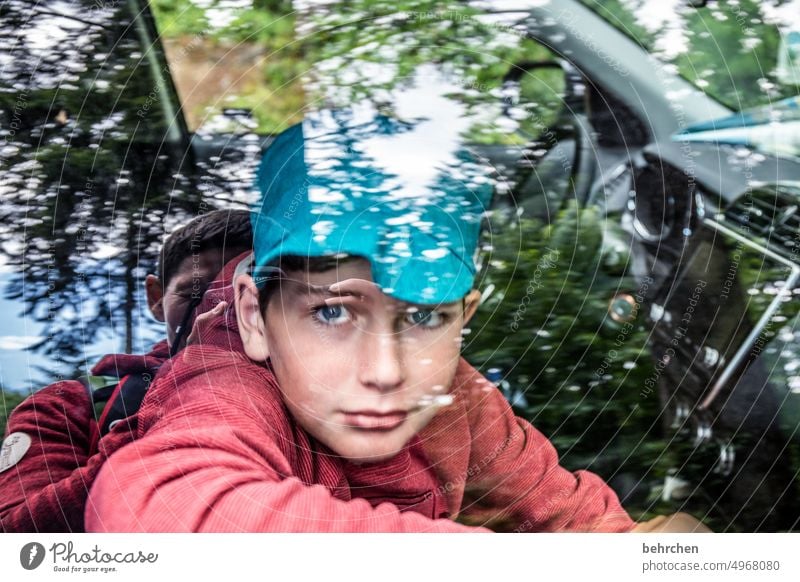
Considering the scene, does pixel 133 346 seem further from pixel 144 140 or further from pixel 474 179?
pixel 474 179

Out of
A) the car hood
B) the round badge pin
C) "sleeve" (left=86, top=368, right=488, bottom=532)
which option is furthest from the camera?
the car hood

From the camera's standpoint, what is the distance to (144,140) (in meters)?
1.59

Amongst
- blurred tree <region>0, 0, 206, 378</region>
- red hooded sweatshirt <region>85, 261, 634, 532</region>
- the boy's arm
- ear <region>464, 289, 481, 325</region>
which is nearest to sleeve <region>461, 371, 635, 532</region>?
red hooded sweatshirt <region>85, 261, 634, 532</region>

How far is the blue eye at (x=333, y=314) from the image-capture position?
1.50 meters

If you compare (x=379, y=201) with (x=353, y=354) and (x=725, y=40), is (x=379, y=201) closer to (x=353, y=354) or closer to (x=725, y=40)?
(x=353, y=354)

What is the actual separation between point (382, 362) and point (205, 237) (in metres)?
0.39

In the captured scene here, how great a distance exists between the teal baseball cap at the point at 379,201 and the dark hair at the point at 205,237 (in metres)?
0.03

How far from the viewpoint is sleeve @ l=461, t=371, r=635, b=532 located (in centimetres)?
158

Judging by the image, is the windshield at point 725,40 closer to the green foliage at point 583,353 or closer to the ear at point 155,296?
the green foliage at point 583,353

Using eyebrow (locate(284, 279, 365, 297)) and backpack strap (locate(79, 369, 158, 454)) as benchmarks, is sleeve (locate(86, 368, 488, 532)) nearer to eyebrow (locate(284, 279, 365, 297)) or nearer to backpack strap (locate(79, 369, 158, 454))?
backpack strap (locate(79, 369, 158, 454))

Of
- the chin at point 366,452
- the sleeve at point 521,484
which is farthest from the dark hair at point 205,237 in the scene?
the sleeve at point 521,484

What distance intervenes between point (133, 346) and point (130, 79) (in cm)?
50

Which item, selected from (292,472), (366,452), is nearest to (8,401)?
(292,472)

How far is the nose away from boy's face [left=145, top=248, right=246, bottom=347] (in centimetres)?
29
